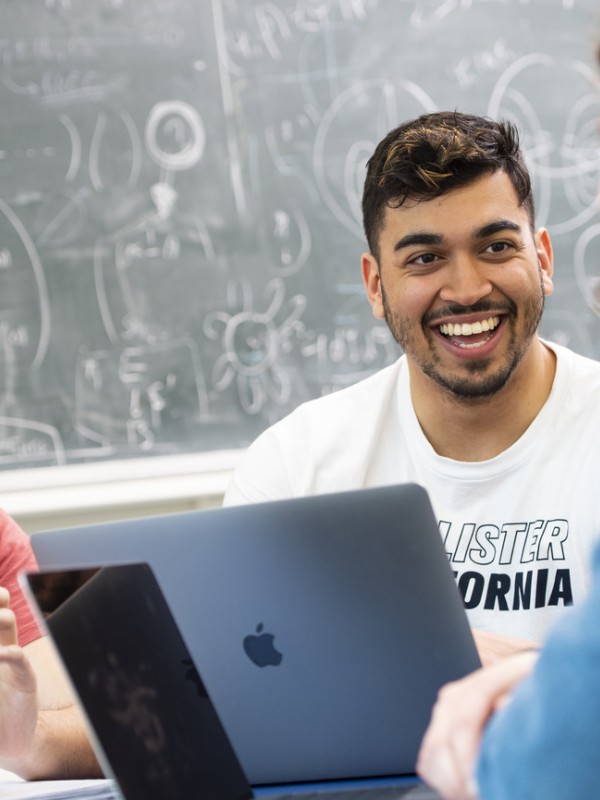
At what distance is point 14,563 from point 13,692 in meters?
0.47

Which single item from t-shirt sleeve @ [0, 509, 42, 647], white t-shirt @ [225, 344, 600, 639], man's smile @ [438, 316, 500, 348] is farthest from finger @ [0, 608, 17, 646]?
man's smile @ [438, 316, 500, 348]

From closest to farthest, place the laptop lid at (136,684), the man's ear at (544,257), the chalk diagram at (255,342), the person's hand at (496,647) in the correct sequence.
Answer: the laptop lid at (136,684)
the person's hand at (496,647)
the man's ear at (544,257)
the chalk diagram at (255,342)

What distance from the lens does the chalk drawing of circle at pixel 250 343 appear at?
2562 mm

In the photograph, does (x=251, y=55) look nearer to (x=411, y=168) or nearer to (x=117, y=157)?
(x=117, y=157)

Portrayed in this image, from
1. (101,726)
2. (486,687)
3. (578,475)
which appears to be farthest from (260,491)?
(486,687)

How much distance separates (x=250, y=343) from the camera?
8.43ft

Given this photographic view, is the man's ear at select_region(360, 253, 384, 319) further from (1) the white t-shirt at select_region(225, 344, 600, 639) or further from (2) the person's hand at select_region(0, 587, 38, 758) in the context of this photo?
(2) the person's hand at select_region(0, 587, 38, 758)

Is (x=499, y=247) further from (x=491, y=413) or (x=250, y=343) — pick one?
(x=250, y=343)

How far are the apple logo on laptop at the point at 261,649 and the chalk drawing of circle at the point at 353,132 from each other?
176 cm

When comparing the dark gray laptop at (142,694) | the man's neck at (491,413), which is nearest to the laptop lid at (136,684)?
the dark gray laptop at (142,694)

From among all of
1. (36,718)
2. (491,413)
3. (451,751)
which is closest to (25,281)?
(491,413)

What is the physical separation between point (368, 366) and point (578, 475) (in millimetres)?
1163

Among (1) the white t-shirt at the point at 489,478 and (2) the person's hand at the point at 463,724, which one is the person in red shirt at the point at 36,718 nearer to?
(1) the white t-shirt at the point at 489,478

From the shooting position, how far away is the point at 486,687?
2.11 feet
